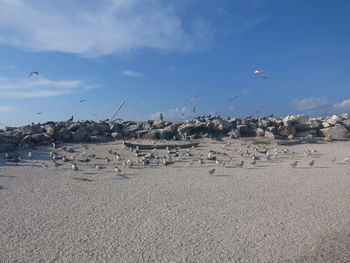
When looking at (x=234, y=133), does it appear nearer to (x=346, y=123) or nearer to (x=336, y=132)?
(x=336, y=132)

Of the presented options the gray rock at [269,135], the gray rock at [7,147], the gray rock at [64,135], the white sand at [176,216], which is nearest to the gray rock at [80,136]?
the gray rock at [64,135]

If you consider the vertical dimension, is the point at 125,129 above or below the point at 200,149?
above

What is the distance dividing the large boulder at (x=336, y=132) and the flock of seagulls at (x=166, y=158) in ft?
20.9

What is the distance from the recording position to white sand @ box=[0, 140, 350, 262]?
5.00 meters

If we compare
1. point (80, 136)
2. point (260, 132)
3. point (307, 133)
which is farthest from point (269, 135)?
point (80, 136)

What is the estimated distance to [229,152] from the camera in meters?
15.7

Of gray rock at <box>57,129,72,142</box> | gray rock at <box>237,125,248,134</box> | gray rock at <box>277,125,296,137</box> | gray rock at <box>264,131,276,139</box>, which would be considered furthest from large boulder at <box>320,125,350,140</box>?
gray rock at <box>57,129,72,142</box>

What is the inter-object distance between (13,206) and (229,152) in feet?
36.1

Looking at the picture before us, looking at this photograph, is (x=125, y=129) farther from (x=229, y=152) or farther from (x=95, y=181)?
(x=95, y=181)

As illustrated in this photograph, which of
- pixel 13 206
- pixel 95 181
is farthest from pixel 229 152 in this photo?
pixel 13 206

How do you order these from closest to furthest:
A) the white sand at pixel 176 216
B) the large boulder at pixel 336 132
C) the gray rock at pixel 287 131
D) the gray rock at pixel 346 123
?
the white sand at pixel 176 216
the large boulder at pixel 336 132
the gray rock at pixel 287 131
the gray rock at pixel 346 123

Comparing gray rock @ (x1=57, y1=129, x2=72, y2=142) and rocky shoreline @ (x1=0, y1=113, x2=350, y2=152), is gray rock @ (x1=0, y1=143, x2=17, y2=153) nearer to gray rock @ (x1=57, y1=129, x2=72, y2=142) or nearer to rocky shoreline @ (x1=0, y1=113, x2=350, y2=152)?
rocky shoreline @ (x1=0, y1=113, x2=350, y2=152)

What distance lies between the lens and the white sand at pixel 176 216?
16.4 feet

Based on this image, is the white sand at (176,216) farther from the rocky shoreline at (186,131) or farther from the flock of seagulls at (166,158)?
the rocky shoreline at (186,131)
